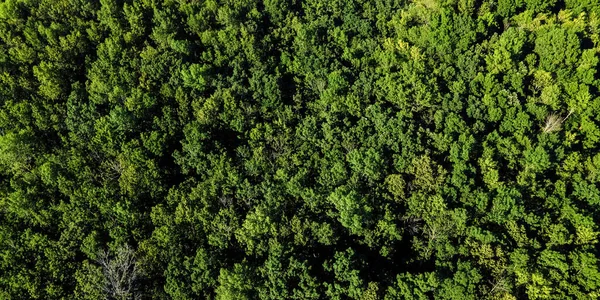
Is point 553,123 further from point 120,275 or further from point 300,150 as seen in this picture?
point 120,275

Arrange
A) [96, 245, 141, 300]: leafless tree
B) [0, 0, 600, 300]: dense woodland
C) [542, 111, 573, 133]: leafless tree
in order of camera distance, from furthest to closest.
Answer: [542, 111, 573, 133]: leafless tree → [0, 0, 600, 300]: dense woodland → [96, 245, 141, 300]: leafless tree

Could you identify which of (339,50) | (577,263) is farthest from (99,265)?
(577,263)

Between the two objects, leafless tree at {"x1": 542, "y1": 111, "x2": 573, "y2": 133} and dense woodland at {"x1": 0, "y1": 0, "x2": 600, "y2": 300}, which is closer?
dense woodland at {"x1": 0, "y1": 0, "x2": 600, "y2": 300}

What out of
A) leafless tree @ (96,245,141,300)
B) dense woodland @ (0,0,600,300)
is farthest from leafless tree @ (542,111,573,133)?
leafless tree @ (96,245,141,300)

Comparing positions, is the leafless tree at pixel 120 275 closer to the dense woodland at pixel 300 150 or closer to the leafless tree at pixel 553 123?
the dense woodland at pixel 300 150

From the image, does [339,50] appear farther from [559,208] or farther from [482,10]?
[559,208]

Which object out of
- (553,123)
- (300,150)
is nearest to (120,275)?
(300,150)

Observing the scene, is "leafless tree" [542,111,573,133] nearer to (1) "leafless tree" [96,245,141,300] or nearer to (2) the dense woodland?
(2) the dense woodland
